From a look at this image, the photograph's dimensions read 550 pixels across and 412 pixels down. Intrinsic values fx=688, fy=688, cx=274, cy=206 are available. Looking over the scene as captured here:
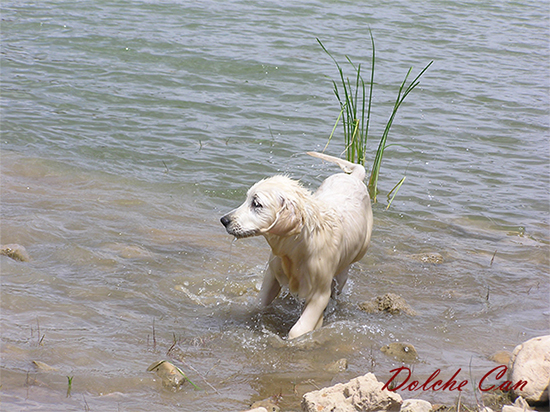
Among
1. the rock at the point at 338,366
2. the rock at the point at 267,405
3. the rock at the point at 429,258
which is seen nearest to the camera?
the rock at the point at 267,405

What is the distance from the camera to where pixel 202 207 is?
7266mm

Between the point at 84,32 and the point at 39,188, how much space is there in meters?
6.05

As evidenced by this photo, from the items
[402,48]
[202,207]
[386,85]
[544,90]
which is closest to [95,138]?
[202,207]

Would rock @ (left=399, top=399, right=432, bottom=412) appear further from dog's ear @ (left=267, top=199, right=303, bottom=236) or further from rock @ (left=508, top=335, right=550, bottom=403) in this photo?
dog's ear @ (left=267, top=199, right=303, bottom=236)

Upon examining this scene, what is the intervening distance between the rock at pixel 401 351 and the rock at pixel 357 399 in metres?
1.20

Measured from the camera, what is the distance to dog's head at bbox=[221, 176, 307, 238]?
4.13 metres

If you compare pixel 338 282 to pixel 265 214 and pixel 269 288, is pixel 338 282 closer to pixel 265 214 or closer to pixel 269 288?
pixel 269 288

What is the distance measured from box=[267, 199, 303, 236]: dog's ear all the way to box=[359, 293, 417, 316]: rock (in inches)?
52.9

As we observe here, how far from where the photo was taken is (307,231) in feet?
14.7

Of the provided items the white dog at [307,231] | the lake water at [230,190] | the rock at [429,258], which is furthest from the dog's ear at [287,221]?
the rock at [429,258]

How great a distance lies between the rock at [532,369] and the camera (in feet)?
12.3

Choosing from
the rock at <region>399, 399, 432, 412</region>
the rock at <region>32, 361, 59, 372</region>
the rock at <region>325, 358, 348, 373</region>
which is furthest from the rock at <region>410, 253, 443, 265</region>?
the rock at <region>32, 361, 59, 372</region>

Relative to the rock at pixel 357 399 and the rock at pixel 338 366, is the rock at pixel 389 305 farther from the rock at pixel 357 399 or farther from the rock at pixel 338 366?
the rock at pixel 357 399

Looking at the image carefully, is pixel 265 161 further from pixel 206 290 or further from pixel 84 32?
pixel 84 32
